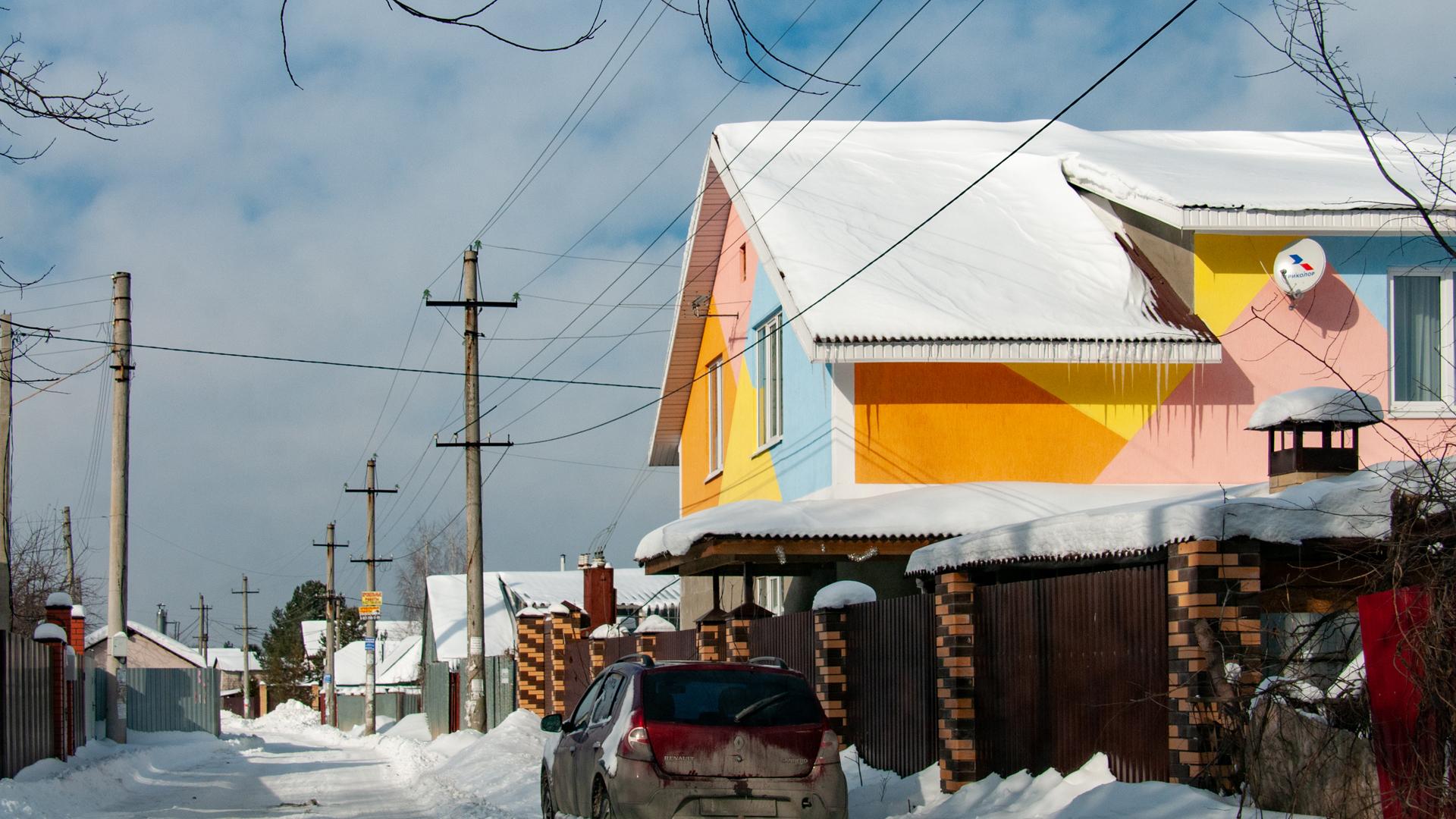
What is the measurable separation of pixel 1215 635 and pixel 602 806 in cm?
434

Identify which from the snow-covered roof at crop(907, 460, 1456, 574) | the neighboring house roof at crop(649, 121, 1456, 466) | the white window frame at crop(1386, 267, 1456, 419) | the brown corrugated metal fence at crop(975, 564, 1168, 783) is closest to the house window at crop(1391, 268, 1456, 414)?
the white window frame at crop(1386, 267, 1456, 419)

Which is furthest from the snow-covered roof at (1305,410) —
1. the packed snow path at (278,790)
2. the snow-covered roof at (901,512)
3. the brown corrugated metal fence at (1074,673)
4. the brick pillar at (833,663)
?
the packed snow path at (278,790)

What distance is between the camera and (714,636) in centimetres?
1880

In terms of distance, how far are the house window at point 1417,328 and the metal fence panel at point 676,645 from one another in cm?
946

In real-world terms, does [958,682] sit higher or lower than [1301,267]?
lower

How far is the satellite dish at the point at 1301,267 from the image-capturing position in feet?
63.9

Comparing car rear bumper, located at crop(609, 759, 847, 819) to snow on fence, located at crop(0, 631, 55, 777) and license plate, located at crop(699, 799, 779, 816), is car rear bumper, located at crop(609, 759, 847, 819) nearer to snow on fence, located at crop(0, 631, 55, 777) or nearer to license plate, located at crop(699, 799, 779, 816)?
license plate, located at crop(699, 799, 779, 816)

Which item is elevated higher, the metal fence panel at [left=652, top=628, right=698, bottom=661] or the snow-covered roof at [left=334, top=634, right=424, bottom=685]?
the metal fence panel at [left=652, top=628, right=698, bottom=661]

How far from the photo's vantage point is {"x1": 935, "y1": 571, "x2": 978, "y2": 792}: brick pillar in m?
12.2

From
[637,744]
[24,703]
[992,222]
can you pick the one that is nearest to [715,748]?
[637,744]

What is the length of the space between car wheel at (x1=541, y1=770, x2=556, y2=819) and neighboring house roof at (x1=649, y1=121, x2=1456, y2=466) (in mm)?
6907

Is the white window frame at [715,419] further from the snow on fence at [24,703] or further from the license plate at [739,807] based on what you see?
the license plate at [739,807]

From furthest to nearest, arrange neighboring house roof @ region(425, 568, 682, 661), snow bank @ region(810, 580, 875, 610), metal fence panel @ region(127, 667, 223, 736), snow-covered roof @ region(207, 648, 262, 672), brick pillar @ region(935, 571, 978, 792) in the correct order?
snow-covered roof @ region(207, 648, 262, 672) < neighboring house roof @ region(425, 568, 682, 661) < metal fence panel @ region(127, 667, 223, 736) < snow bank @ region(810, 580, 875, 610) < brick pillar @ region(935, 571, 978, 792)

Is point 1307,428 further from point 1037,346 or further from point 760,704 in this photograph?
point 1037,346
